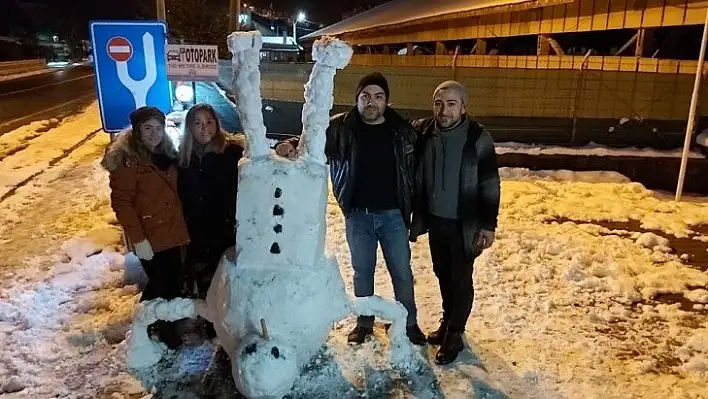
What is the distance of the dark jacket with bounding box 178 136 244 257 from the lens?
4035 millimetres

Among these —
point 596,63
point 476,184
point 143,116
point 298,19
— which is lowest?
point 476,184

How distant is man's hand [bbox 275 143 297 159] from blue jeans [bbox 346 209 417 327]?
71 centimetres

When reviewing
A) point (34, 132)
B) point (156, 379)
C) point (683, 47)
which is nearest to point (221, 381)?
point (156, 379)

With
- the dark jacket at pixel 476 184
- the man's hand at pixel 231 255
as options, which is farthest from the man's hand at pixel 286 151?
the dark jacket at pixel 476 184

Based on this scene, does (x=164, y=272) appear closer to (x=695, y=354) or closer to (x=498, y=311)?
(x=498, y=311)

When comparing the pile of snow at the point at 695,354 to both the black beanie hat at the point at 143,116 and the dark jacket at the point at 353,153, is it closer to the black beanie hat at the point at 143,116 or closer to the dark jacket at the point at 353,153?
the dark jacket at the point at 353,153

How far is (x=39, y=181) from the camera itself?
879 cm

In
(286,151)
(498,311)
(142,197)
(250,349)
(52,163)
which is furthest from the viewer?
(52,163)

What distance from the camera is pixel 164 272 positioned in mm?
4070

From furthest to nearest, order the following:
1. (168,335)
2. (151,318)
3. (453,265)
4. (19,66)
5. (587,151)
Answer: (19,66)
(587,151)
(168,335)
(453,265)
(151,318)

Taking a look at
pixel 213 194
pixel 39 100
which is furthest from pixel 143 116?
pixel 39 100

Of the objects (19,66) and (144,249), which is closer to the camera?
(144,249)

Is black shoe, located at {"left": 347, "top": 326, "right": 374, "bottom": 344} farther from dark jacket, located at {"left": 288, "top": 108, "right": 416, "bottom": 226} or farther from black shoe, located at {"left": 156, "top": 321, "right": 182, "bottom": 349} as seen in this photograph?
black shoe, located at {"left": 156, "top": 321, "right": 182, "bottom": 349}

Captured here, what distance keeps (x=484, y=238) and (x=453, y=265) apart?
317 mm
